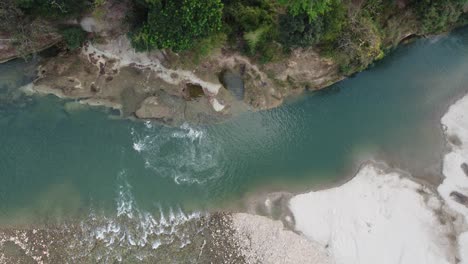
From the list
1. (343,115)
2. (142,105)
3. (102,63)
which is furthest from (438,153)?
(102,63)

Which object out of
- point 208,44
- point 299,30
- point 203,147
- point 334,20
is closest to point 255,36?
point 299,30

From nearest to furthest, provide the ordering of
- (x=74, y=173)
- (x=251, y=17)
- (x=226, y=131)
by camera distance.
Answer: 1. (x=251, y=17)
2. (x=74, y=173)
3. (x=226, y=131)

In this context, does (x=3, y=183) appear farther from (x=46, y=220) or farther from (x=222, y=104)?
(x=222, y=104)

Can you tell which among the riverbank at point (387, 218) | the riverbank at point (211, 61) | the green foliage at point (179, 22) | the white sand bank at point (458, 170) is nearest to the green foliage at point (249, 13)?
the riverbank at point (211, 61)

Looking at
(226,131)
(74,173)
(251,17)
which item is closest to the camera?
(251,17)

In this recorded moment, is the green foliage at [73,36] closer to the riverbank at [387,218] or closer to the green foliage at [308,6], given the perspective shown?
the green foliage at [308,6]

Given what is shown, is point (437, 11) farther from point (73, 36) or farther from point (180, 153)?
point (73, 36)
